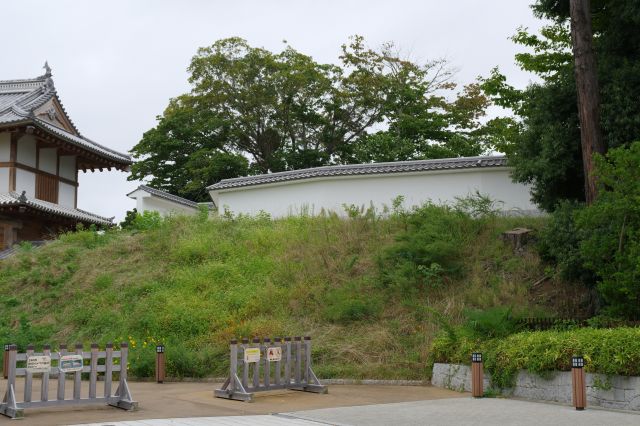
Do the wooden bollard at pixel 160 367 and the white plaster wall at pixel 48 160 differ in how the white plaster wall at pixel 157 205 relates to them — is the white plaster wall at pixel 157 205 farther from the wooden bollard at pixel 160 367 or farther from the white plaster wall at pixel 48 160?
the wooden bollard at pixel 160 367

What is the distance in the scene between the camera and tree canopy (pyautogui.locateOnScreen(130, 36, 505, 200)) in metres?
36.4

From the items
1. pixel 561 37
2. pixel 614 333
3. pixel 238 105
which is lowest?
pixel 614 333

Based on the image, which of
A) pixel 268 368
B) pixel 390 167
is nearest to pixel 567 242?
pixel 268 368

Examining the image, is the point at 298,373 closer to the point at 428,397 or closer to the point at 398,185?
the point at 428,397

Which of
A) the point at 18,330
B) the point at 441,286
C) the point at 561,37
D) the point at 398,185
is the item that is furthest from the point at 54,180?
the point at 561,37

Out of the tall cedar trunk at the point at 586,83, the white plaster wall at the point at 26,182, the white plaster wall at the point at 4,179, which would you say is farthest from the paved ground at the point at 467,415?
the white plaster wall at the point at 26,182

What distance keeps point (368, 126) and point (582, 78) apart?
2294cm

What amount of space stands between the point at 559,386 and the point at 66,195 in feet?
76.9

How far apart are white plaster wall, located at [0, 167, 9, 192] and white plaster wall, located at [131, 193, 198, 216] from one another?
7.79 m

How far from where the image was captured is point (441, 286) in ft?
55.5

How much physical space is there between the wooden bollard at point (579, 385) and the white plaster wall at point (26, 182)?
22.0 m

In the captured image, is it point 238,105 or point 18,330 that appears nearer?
point 18,330

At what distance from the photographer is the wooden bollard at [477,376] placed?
12117 millimetres

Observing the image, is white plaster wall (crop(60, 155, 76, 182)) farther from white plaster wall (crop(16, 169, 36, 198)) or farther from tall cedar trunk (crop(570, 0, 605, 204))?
tall cedar trunk (crop(570, 0, 605, 204))
